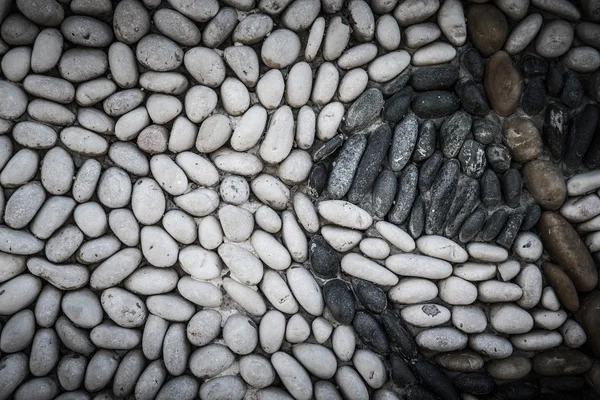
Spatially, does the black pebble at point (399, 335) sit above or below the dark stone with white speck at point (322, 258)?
below

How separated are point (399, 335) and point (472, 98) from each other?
0.96ft

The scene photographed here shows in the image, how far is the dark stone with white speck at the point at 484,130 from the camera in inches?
24.7

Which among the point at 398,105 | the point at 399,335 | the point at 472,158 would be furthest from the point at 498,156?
the point at 399,335

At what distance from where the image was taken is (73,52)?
0.59 meters

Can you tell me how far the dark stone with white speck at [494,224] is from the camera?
619 millimetres

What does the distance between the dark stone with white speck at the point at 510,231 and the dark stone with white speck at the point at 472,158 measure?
66mm

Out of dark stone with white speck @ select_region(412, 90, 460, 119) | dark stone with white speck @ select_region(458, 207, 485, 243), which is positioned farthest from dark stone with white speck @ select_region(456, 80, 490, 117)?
dark stone with white speck @ select_region(458, 207, 485, 243)

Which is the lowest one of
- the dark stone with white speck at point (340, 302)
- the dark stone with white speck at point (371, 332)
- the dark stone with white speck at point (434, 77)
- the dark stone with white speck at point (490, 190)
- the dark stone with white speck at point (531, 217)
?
the dark stone with white speck at point (371, 332)

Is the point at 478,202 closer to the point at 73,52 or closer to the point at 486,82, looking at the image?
the point at 486,82

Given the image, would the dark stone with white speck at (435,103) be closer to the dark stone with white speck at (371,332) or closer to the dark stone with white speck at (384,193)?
the dark stone with white speck at (384,193)

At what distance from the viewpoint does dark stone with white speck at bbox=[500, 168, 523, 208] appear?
62 cm

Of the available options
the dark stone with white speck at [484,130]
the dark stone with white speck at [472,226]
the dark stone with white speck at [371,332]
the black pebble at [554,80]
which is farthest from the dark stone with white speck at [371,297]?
the black pebble at [554,80]

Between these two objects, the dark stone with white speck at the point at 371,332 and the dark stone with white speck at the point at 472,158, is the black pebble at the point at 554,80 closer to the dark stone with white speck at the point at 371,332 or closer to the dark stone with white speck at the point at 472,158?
the dark stone with white speck at the point at 472,158

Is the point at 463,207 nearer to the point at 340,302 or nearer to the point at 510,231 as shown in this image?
the point at 510,231
